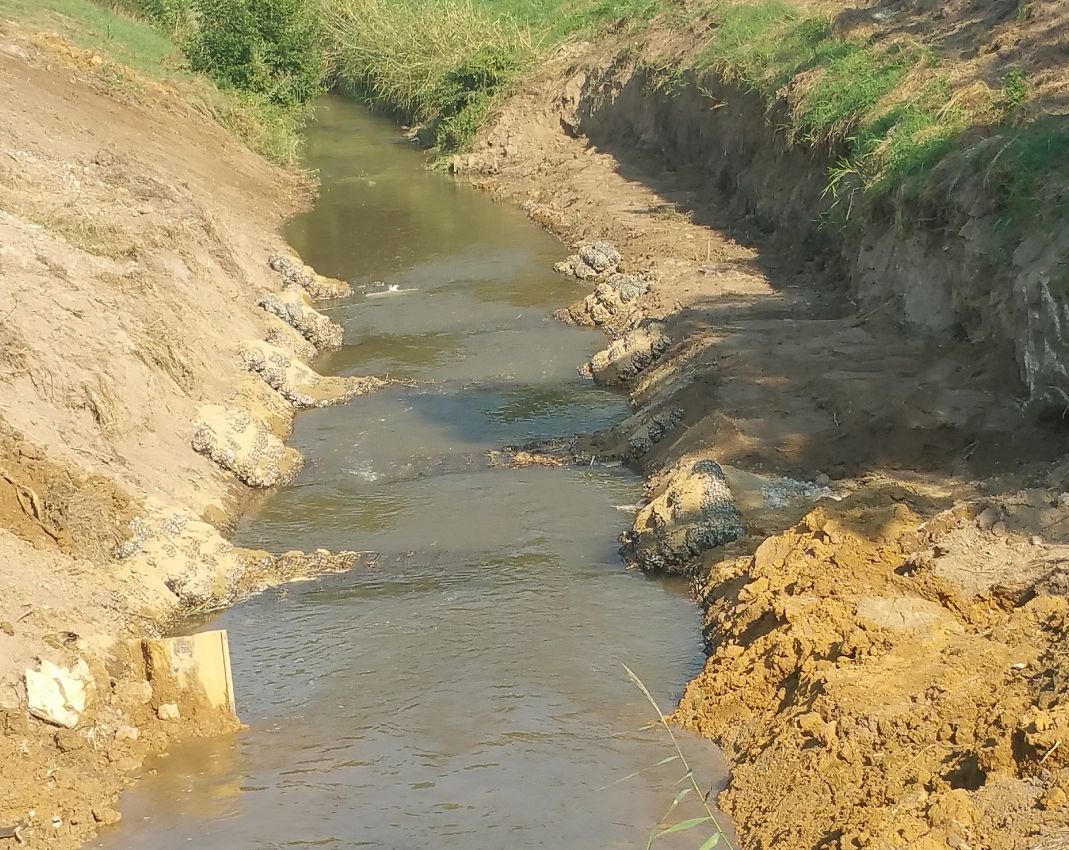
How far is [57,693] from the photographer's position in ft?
25.2

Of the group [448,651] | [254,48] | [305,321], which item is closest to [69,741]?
[448,651]

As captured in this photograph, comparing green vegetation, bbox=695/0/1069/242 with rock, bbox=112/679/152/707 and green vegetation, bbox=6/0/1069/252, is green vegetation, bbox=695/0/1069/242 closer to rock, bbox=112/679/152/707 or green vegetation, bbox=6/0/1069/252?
green vegetation, bbox=6/0/1069/252

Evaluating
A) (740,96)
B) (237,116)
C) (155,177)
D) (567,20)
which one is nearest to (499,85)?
(567,20)

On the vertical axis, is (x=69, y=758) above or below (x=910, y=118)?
below

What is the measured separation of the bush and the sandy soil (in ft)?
28.8

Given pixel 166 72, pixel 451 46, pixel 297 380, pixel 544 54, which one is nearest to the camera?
pixel 297 380

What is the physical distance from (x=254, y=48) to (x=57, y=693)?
2196 cm

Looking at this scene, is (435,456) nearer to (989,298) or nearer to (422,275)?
(989,298)

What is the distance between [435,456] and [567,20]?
19507 mm

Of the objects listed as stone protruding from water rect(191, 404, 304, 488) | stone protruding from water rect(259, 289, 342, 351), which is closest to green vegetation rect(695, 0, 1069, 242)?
stone protruding from water rect(259, 289, 342, 351)

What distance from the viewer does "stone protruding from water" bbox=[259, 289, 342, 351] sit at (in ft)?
51.9

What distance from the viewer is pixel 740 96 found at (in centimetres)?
1994

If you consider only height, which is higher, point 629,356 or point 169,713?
point 629,356

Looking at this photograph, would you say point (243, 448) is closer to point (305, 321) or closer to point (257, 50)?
point (305, 321)
